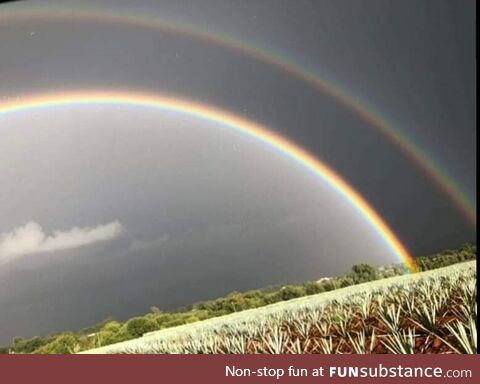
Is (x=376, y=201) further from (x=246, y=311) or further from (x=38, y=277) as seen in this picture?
(x=38, y=277)

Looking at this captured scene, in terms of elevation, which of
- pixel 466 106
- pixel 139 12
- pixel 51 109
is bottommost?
pixel 466 106

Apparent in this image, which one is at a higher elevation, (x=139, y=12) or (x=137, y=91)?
(x=139, y=12)

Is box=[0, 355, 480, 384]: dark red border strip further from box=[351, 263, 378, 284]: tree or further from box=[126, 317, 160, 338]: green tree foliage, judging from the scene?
box=[351, 263, 378, 284]: tree

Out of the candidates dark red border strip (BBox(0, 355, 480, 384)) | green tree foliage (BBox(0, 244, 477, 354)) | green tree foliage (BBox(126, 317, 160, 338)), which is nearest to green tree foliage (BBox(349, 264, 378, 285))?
green tree foliage (BBox(0, 244, 477, 354))

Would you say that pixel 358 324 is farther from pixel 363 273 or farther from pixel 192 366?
pixel 192 366

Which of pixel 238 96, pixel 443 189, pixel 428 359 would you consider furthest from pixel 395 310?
pixel 238 96

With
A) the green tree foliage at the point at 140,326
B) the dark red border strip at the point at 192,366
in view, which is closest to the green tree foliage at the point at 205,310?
the green tree foliage at the point at 140,326
